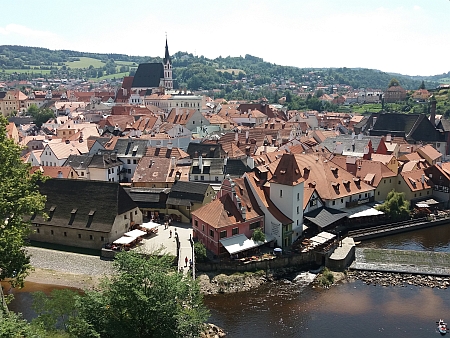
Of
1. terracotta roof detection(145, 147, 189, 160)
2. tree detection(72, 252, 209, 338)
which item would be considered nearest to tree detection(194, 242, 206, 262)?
tree detection(72, 252, 209, 338)

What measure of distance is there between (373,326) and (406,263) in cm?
1142

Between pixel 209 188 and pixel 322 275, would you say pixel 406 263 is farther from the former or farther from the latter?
pixel 209 188

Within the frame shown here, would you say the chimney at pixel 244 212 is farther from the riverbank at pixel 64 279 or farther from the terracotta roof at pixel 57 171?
the terracotta roof at pixel 57 171

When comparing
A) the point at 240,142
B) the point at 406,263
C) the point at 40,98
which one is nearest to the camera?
the point at 406,263

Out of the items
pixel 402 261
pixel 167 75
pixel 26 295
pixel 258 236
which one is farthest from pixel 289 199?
pixel 167 75

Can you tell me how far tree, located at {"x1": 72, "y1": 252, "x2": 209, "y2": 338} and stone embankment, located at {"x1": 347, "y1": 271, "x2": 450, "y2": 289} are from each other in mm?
20086

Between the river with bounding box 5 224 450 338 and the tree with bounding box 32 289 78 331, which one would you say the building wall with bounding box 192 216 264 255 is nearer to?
the river with bounding box 5 224 450 338

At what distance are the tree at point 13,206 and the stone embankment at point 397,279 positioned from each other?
25.7m

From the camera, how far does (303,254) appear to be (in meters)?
40.3

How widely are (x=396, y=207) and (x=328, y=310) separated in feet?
71.3

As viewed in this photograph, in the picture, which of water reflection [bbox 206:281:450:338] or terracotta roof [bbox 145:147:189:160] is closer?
water reflection [bbox 206:281:450:338]

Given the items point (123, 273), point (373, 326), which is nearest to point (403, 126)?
point (373, 326)

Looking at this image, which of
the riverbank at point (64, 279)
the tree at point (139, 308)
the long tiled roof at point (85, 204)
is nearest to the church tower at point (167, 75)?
the long tiled roof at point (85, 204)

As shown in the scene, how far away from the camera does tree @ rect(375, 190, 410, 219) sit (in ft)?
167
